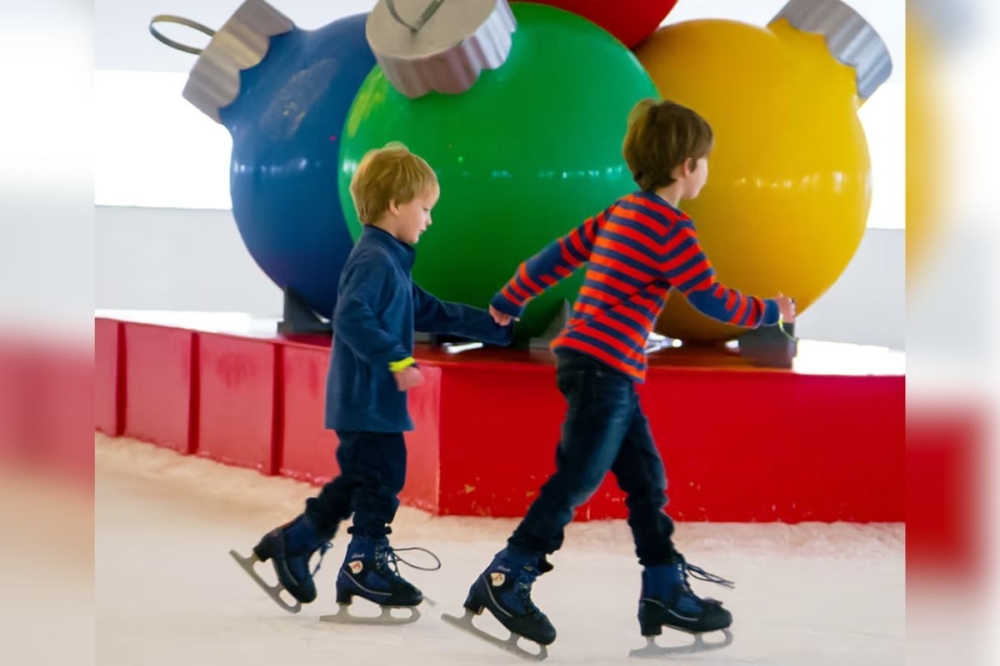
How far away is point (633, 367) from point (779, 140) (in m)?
2.08

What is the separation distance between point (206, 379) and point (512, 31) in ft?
5.59

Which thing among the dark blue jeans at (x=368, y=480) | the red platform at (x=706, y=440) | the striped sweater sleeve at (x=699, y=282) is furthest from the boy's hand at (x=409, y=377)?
the red platform at (x=706, y=440)

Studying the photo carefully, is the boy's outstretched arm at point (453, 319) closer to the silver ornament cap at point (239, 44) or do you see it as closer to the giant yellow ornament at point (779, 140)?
the giant yellow ornament at point (779, 140)

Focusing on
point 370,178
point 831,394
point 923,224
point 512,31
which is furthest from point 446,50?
point 923,224

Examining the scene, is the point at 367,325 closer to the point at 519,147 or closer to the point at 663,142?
the point at 663,142

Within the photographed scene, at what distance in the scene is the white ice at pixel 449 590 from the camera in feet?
8.34

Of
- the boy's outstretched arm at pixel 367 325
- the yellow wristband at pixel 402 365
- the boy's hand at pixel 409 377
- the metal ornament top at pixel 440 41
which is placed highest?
Result: the metal ornament top at pixel 440 41

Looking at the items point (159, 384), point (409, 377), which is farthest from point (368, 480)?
point (159, 384)

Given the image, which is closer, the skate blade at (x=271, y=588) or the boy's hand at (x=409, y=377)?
the boy's hand at (x=409, y=377)

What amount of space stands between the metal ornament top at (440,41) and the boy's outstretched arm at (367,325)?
135 centimetres

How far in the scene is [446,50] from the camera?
388cm

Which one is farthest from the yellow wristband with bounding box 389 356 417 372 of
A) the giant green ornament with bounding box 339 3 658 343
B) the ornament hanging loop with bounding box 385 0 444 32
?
the ornament hanging loop with bounding box 385 0 444 32

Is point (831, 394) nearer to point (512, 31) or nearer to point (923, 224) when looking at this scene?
point (512, 31)

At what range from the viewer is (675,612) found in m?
2.61
